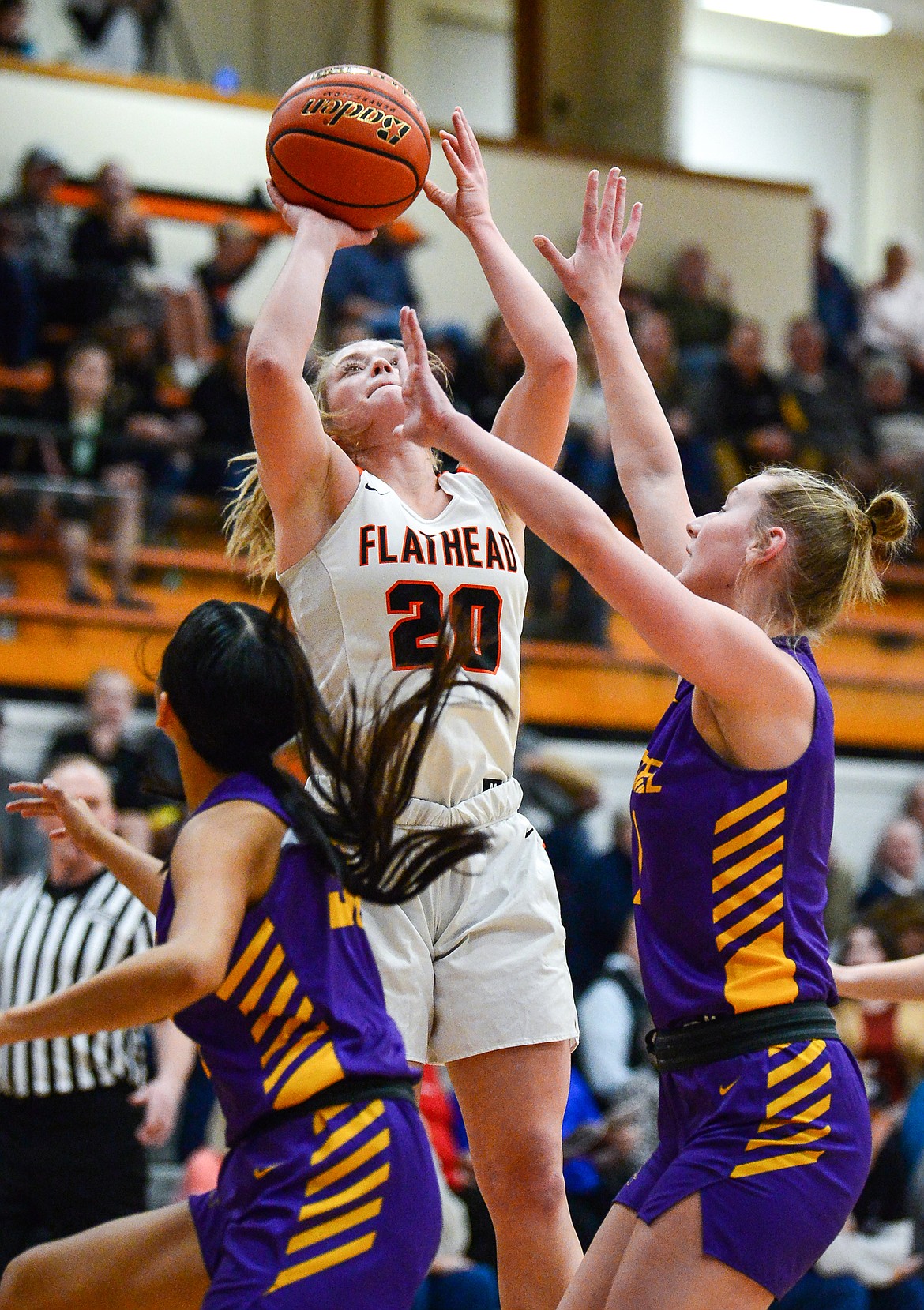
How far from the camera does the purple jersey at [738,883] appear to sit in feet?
8.86

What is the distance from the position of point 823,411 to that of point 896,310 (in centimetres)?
223

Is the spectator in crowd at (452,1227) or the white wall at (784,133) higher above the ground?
the white wall at (784,133)

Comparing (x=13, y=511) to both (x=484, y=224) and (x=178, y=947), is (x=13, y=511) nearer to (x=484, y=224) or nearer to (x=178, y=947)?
(x=484, y=224)

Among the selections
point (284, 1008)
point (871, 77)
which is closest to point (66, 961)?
point (284, 1008)

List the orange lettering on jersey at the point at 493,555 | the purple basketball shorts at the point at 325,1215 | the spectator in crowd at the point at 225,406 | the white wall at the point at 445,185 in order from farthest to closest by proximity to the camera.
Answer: the white wall at the point at 445,185, the spectator in crowd at the point at 225,406, the orange lettering on jersey at the point at 493,555, the purple basketball shorts at the point at 325,1215

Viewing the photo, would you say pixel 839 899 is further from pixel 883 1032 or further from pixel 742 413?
pixel 742 413

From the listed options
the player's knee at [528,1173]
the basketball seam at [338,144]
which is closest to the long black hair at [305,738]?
the player's knee at [528,1173]

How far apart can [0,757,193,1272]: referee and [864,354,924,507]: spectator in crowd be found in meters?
7.98

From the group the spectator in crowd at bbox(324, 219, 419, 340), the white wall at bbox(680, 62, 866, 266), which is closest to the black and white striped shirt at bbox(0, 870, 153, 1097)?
the spectator in crowd at bbox(324, 219, 419, 340)

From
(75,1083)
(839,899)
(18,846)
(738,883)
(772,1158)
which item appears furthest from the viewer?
(839,899)

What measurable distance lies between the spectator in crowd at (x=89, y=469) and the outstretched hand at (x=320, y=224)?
5.45 metres

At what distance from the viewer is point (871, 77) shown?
15359 mm

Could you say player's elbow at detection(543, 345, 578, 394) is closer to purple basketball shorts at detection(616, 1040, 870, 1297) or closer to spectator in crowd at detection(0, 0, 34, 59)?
purple basketball shorts at detection(616, 1040, 870, 1297)

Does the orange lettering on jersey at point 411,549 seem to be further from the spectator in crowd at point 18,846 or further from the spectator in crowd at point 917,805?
→ the spectator in crowd at point 917,805
